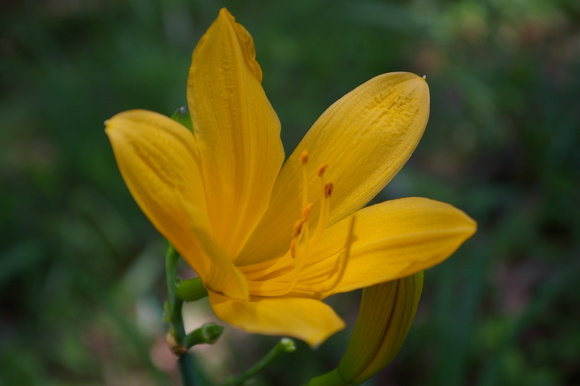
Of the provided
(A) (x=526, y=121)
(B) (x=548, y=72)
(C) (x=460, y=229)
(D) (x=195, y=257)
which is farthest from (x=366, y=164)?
(B) (x=548, y=72)

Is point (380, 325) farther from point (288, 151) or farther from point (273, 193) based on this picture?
point (288, 151)

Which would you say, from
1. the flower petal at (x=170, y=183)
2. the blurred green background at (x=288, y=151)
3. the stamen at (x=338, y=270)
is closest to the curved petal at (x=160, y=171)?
the flower petal at (x=170, y=183)

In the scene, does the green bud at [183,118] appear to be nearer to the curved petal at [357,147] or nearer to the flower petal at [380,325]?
the curved petal at [357,147]

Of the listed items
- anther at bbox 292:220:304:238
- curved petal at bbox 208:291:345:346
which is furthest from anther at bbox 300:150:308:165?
curved petal at bbox 208:291:345:346

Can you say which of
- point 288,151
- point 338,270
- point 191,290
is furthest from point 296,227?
point 288,151

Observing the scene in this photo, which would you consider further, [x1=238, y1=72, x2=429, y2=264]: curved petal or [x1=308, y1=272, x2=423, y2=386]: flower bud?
[x1=238, y1=72, x2=429, y2=264]: curved petal

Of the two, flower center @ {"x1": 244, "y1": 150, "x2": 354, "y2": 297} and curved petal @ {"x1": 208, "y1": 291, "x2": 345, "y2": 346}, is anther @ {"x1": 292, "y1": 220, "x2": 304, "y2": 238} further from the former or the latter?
curved petal @ {"x1": 208, "y1": 291, "x2": 345, "y2": 346}

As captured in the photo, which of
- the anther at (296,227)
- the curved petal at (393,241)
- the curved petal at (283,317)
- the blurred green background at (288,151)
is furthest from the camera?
the blurred green background at (288,151)
